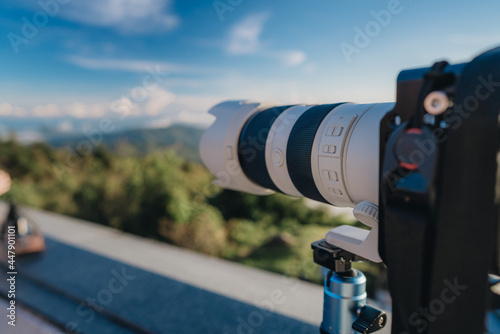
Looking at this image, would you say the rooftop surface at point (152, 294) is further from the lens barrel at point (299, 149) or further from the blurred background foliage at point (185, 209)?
the blurred background foliage at point (185, 209)

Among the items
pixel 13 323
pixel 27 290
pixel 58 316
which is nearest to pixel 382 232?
pixel 58 316

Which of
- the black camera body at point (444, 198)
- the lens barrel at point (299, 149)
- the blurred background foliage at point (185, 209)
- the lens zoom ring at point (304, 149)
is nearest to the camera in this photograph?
the black camera body at point (444, 198)

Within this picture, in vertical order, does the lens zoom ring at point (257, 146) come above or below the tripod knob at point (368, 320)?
above

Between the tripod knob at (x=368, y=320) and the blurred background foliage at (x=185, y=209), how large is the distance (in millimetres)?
1772

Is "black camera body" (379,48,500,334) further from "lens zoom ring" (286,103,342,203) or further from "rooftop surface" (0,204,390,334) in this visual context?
"rooftop surface" (0,204,390,334)

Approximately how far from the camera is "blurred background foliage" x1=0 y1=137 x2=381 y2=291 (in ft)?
9.34

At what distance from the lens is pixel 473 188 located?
0.43 m

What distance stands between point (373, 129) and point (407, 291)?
0.25 metres

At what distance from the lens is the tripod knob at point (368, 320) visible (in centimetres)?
62

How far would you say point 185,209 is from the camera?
9.94 feet

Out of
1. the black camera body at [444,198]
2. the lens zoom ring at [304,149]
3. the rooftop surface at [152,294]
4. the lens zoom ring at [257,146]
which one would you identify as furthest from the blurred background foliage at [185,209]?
the black camera body at [444,198]

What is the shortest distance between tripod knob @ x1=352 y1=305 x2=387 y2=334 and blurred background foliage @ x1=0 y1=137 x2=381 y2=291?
177cm

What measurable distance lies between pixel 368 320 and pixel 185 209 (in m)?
2.52

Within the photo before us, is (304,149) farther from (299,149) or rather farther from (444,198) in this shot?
(444,198)
